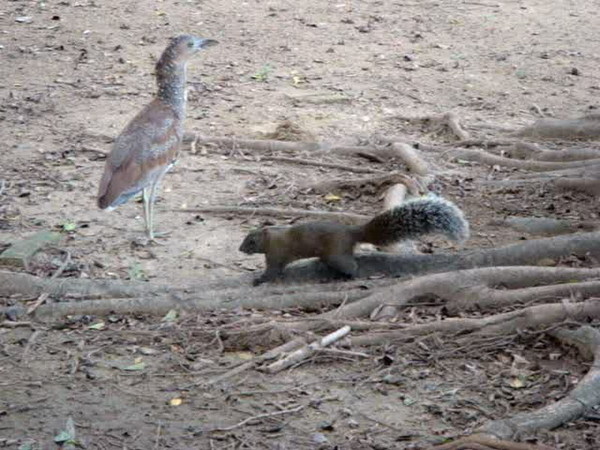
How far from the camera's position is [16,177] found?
8734 millimetres

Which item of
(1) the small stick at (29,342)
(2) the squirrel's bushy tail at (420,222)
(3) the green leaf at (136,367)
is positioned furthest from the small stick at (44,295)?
(2) the squirrel's bushy tail at (420,222)

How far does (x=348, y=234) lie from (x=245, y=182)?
92.7 inches

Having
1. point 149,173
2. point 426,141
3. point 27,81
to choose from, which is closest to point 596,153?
point 426,141

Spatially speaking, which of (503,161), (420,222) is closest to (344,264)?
(420,222)

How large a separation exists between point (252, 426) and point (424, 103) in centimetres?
616

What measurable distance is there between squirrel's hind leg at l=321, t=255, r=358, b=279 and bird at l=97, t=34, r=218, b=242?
1.54m

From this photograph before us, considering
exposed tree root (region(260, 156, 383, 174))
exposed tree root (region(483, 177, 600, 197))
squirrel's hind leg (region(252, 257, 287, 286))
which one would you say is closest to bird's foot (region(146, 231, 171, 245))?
squirrel's hind leg (region(252, 257, 287, 286))

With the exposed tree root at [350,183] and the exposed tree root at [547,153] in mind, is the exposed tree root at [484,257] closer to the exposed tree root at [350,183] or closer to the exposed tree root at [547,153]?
the exposed tree root at [350,183]

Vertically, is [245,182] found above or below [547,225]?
below

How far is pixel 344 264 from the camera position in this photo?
21.2 feet

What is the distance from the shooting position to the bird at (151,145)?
7445mm

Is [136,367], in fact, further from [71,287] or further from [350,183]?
[350,183]

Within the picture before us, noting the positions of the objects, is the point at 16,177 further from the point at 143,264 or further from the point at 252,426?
the point at 252,426

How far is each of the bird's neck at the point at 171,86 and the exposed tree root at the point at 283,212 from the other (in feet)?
2.32
